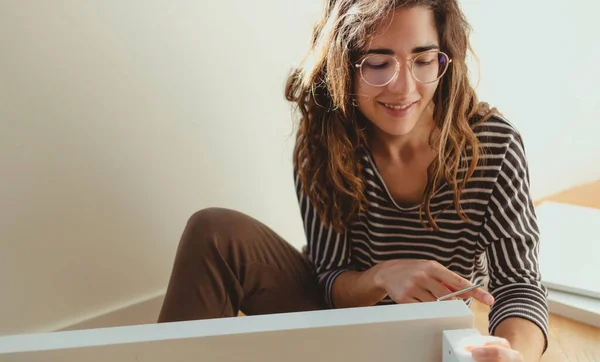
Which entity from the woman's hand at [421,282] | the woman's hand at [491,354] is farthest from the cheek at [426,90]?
the woman's hand at [491,354]

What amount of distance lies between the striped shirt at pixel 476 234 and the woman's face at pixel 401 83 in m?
0.10

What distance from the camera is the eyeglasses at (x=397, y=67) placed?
2.74 feet

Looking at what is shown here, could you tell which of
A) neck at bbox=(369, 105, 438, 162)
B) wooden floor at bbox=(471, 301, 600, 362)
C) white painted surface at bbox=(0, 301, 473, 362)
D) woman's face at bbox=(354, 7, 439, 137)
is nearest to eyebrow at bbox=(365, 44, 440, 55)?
woman's face at bbox=(354, 7, 439, 137)

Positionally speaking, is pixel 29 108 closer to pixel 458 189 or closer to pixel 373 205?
pixel 373 205

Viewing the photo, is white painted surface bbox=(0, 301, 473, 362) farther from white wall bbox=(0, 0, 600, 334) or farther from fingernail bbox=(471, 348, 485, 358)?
white wall bbox=(0, 0, 600, 334)

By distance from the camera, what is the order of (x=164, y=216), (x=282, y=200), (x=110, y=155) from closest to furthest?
(x=110, y=155)
(x=164, y=216)
(x=282, y=200)

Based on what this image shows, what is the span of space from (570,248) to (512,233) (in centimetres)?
68

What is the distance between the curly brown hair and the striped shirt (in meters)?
0.02

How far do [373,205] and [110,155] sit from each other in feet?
1.64

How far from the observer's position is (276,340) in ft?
1.72

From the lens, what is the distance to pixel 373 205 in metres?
0.95

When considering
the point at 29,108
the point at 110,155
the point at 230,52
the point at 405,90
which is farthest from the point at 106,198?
the point at 405,90

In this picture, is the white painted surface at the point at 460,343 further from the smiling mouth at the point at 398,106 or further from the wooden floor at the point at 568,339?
the wooden floor at the point at 568,339

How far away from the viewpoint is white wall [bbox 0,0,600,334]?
1.06m
